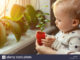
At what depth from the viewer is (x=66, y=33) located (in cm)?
60

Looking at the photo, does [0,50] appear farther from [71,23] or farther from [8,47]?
[71,23]

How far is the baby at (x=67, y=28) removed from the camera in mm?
559

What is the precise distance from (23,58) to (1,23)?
0.58ft

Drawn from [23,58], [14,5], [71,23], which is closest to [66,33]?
[71,23]

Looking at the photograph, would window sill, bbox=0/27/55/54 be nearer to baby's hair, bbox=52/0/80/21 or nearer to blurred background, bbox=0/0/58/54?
blurred background, bbox=0/0/58/54

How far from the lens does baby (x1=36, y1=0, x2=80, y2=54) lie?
22.0 inches

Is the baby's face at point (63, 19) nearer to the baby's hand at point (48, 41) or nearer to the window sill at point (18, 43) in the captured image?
the baby's hand at point (48, 41)

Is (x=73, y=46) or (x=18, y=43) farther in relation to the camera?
(x=18, y=43)

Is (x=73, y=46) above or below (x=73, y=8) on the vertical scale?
below

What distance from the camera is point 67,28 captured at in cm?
59

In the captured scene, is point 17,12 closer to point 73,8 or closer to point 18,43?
point 18,43

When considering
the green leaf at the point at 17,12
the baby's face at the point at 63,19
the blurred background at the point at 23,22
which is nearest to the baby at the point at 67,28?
the baby's face at the point at 63,19

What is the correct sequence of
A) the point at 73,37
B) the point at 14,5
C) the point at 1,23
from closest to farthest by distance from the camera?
the point at 73,37
the point at 1,23
the point at 14,5

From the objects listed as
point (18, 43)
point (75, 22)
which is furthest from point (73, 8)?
point (18, 43)
